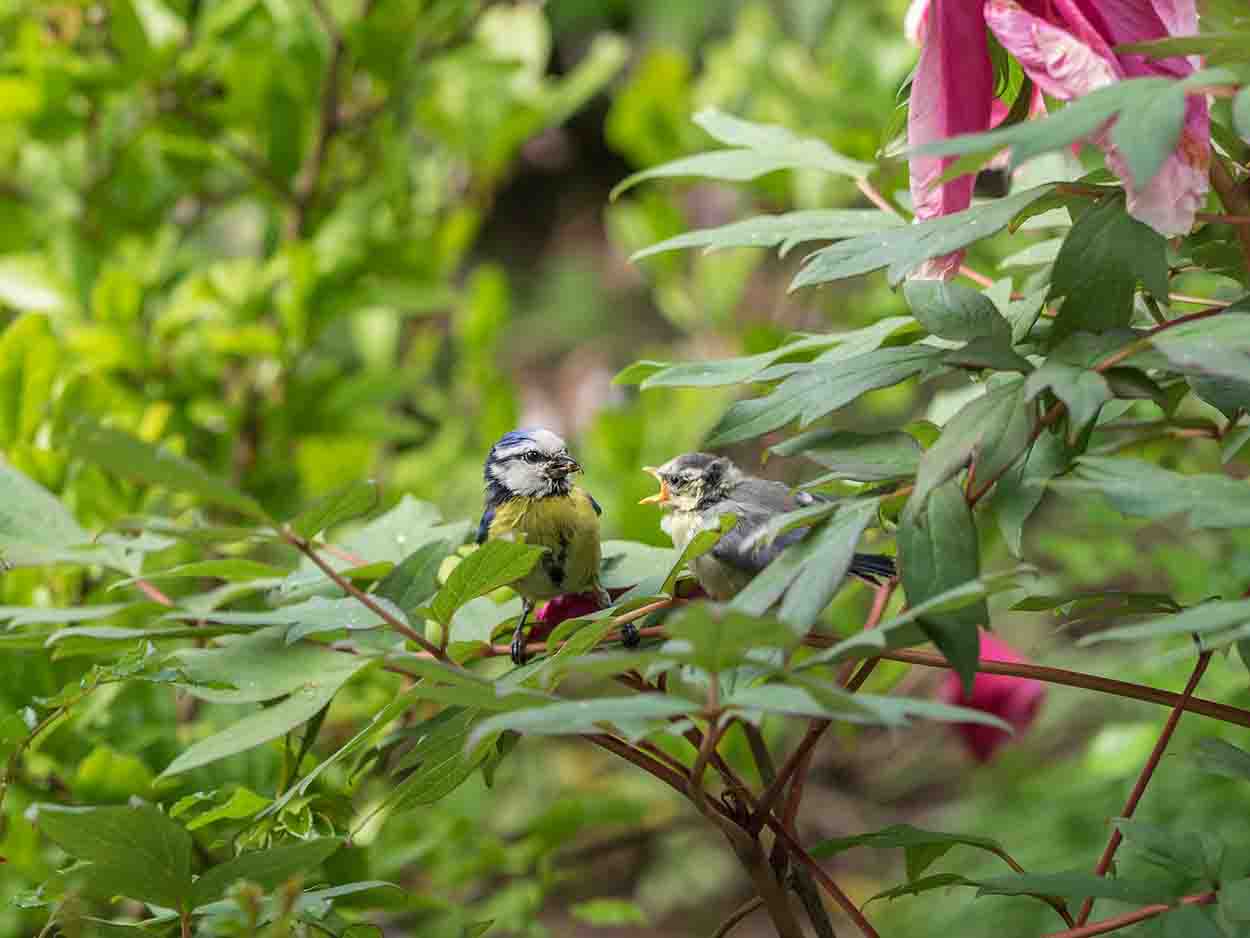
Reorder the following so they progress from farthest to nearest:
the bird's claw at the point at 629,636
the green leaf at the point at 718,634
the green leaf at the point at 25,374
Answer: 1. the green leaf at the point at 25,374
2. the bird's claw at the point at 629,636
3. the green leaf at the point at 718,634

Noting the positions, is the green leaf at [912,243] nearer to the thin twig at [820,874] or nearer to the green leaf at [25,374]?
the thin twig at [820,874]

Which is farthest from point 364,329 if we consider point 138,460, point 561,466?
point 138,460

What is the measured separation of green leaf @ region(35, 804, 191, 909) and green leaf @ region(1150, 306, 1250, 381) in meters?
0.37

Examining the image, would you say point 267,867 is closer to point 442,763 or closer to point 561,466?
point 442,763

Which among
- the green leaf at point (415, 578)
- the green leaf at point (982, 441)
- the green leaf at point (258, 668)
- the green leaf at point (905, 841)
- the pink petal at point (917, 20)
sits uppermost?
the pink petal at point (917, 20)

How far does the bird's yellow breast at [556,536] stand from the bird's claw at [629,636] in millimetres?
55

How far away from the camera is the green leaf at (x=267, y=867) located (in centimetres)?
50

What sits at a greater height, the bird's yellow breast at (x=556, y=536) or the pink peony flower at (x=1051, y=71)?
the pink peony flower at (x=1051, y=71)

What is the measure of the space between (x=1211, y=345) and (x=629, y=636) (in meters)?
0.26

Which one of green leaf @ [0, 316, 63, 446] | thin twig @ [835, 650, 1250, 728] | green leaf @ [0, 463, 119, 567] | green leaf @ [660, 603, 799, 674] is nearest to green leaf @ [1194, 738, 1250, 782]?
thin twig @ [835, 650, 1250, 728]

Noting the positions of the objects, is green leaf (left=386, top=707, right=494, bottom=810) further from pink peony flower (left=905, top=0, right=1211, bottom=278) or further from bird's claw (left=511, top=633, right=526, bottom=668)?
pink peony flower (left=905, top=0, right=1211, bottom=278)

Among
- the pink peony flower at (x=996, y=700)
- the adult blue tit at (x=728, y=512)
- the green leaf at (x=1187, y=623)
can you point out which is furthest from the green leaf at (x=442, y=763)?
the pink peony flower at (x=996, y=700)

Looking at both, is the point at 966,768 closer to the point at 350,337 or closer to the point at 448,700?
the point at 350,337

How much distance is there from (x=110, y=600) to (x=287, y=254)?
0.41 m
